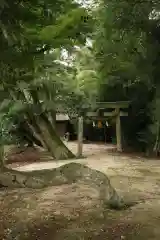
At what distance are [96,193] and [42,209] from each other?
4.33 ft

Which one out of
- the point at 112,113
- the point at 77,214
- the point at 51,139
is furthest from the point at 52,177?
the point at 112,113

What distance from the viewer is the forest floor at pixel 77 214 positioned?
438 cm

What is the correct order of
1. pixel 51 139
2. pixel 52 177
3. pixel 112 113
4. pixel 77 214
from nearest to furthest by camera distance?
1. pixel 77 214
2. pixel 52 177
3. pixel 51 139
4. pixel 112 113

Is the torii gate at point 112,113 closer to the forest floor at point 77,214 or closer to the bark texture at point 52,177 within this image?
the forest floor at point 77,214

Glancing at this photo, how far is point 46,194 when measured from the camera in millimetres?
6578

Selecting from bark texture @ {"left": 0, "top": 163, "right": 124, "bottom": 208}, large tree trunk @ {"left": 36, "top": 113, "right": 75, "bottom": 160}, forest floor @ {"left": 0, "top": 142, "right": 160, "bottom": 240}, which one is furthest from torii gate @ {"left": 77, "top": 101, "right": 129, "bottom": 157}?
bark texture @ {"left": 0, "top": 163, "right": 124, "bottom": 208}

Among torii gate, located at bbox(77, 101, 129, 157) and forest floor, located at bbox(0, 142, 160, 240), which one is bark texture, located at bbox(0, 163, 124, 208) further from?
torii gate, located at bbox(77, 101, 129, 157)

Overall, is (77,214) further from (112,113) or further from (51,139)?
(112,113)

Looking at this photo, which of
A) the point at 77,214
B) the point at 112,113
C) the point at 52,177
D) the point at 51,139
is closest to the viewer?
the point at 77,214

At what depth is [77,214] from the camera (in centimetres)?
525

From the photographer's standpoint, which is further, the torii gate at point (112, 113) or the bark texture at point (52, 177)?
the torii gate at point (112, 113)

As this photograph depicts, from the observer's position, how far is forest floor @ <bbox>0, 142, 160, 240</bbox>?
4.38 metres

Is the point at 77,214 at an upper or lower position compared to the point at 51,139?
lower

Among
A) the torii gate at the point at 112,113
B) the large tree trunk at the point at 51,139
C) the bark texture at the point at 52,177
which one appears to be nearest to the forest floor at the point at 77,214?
the bark texture at the point at 52,177
